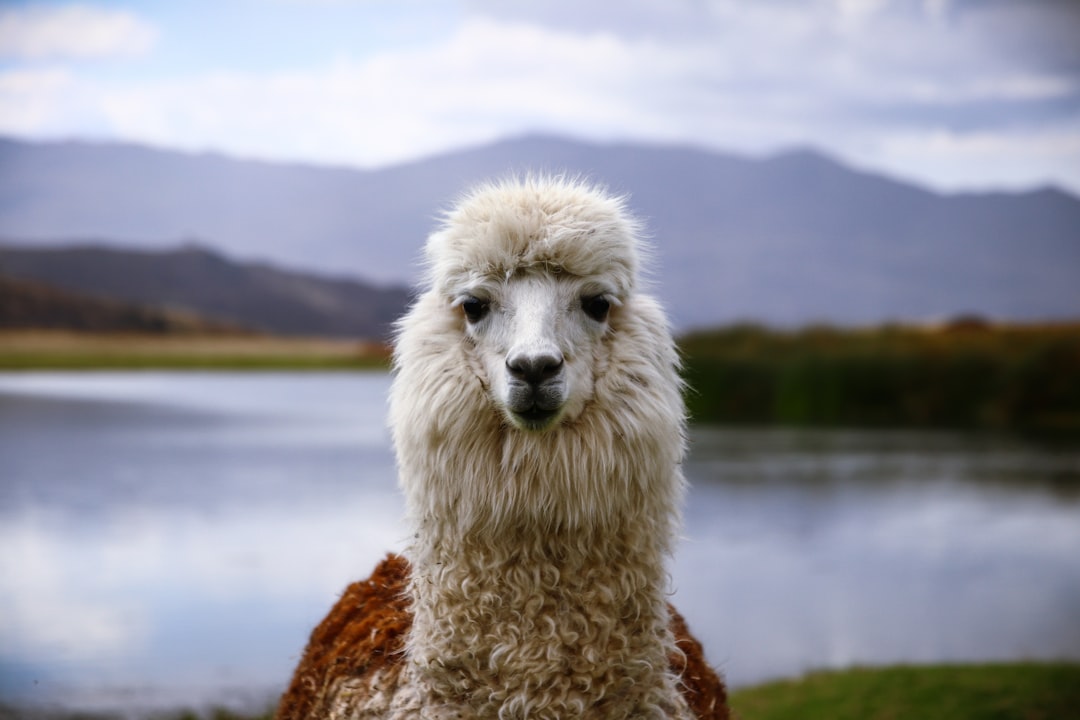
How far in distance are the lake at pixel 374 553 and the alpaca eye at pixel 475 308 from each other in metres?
2.06

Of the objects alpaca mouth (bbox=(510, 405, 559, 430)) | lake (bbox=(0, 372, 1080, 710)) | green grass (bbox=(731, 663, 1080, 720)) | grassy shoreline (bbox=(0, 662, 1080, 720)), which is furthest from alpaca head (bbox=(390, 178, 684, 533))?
green grass (bbox=(731, 663, 1080, 720))

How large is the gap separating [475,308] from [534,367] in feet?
1.11

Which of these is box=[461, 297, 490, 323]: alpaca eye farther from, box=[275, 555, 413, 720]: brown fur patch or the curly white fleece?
box=[275, 555, 413, 720]: brown fur patch

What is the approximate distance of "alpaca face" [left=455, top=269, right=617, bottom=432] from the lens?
2234 millimetres

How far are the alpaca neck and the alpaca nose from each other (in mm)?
440

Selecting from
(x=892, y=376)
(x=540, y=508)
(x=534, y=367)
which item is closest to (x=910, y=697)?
(x=540, y=508)

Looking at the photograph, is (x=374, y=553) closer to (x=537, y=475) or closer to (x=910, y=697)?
(x=910, y=697)

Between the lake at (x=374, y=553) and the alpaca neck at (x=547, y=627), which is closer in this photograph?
the alpaca neck at (x=547, y=627)

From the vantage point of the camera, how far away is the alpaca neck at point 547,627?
2.32m

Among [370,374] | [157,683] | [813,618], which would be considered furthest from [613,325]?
[370,374]

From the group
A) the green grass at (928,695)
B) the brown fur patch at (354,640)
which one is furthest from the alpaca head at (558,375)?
the green grass at (928,695)

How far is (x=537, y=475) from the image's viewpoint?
236 cm

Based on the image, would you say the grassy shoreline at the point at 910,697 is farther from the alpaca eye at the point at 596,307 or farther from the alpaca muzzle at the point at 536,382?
the alpaca muzzle at the point at 536,382

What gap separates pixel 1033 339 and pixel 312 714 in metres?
32.4
